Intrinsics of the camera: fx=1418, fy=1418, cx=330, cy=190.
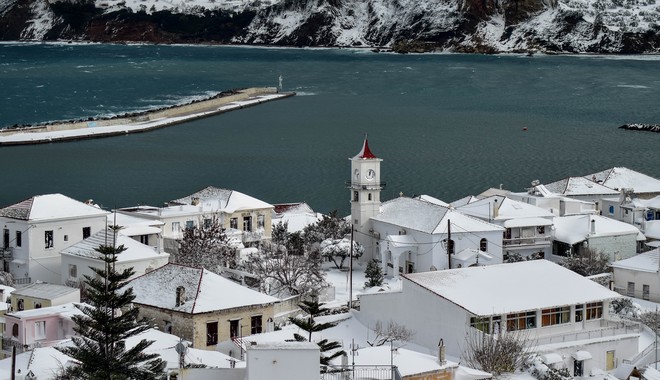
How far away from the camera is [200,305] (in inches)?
993

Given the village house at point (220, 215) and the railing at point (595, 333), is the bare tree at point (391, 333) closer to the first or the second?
the railing at point (595, 333)

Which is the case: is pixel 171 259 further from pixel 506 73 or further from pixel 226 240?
pixel 506 73

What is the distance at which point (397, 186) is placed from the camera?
5691 cm

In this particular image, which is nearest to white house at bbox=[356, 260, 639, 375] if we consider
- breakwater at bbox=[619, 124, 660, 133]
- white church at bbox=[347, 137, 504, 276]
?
white church at bbox=[347, 137, 504, 276]

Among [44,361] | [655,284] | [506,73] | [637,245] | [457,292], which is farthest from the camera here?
[506,73]

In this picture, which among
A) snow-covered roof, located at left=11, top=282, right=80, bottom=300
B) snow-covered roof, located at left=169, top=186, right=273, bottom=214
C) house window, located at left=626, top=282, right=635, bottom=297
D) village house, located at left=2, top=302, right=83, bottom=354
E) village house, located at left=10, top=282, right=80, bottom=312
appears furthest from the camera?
snow-covered roof, located at left=169, top=186, right=273, bottom=214

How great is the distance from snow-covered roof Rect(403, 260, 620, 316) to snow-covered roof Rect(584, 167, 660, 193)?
17.0 meters

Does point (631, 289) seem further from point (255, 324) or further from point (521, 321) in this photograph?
point (255, 324)

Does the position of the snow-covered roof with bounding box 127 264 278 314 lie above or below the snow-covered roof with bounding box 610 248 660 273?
above

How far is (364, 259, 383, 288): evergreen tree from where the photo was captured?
3206 cm

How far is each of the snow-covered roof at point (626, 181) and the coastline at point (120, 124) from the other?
3906cm

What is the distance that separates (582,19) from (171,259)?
518ft

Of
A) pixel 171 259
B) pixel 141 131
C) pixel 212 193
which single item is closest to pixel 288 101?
pixel 141 131

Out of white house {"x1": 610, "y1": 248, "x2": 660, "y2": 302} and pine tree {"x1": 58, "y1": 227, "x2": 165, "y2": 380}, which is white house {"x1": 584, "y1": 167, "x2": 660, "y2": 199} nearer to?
white house {"x1": 610, "y1": 248, "x2": 660, "y2": 302}
